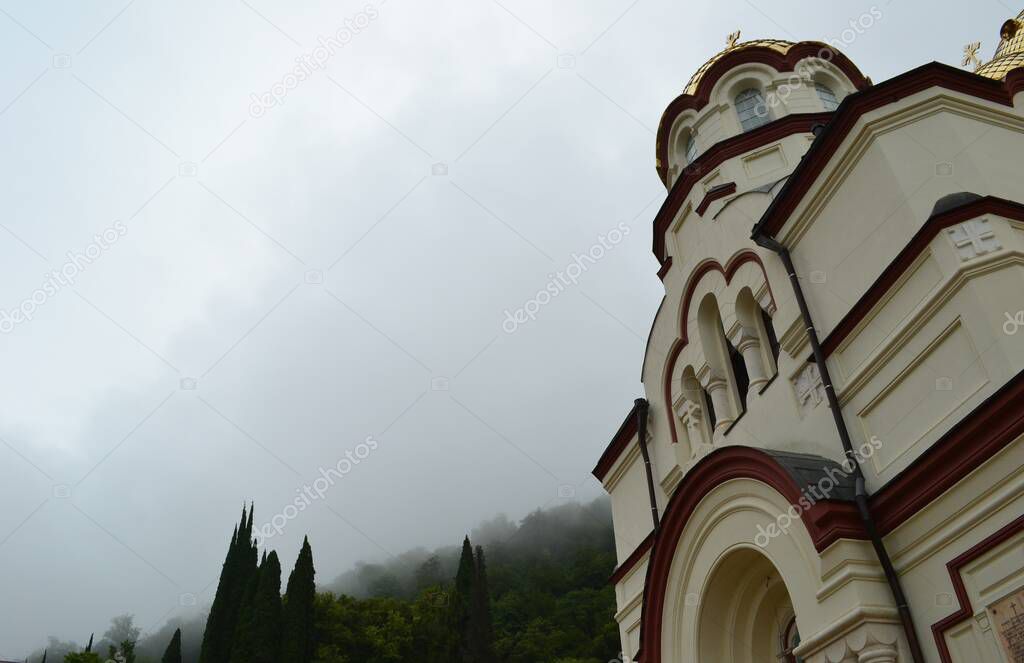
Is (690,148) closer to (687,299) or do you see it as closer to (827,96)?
(827,96)

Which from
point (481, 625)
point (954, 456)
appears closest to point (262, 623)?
point (481, 625)

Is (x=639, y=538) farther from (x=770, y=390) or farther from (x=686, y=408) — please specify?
(x=770, y=390)

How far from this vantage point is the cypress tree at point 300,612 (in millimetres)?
38344

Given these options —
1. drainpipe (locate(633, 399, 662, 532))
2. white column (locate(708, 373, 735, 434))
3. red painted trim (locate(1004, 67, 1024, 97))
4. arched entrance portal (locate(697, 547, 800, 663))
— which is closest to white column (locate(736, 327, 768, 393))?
white column (locate(708, 373, 735, 434))

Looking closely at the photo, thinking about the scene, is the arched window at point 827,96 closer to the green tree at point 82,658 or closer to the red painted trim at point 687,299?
the red painted trim at point 687,299

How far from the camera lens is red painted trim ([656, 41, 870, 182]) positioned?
16.2 metres

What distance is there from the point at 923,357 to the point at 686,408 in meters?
5.57

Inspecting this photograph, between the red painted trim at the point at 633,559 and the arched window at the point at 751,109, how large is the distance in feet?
27.2

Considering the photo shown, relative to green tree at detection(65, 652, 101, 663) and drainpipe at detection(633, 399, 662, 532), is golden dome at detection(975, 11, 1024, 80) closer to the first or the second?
drainpipe at detection(633, 399, 662, 532)

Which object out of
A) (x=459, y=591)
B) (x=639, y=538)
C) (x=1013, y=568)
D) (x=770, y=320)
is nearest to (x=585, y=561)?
(x=459, y=591)

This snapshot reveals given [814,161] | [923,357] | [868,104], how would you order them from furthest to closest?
[814,161] → [868,104] → [923,357]

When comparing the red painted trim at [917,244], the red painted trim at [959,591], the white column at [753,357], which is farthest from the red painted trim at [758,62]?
the red painted trim at [959,591]

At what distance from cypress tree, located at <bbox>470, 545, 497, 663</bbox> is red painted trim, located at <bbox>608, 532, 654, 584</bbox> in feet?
93.8

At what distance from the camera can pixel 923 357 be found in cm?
833
